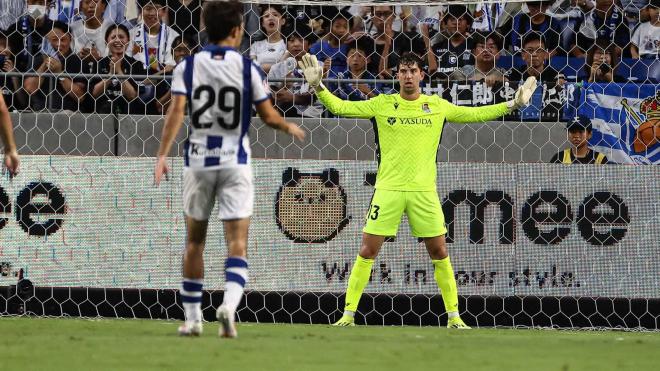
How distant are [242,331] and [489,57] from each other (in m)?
5.10

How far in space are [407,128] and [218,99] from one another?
2955 millimetres

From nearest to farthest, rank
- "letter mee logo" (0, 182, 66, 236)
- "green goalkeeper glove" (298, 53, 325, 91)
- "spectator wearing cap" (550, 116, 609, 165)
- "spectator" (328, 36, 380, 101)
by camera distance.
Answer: "green goalkeeper glove" (298, 53, 325, 91) → "letter mee logo" (0, 182, 66, 236) → "spectator wearing cap" (550, 116, 609, 165) → "spectator" (328, 36, 380, 101)

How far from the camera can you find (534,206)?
32.2ft

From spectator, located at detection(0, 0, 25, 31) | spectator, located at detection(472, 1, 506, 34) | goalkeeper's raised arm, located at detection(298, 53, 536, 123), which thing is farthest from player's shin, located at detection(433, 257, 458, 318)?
spectator, located at detection(0, 0, 25, 31)

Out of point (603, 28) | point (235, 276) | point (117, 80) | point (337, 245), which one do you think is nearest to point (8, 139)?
point (235, 276)

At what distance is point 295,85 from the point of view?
11172mm

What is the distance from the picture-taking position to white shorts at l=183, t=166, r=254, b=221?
626cm

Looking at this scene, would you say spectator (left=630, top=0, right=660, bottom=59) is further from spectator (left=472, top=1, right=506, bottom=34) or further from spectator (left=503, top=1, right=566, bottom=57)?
spectator (left=472, top=1, right=506, bottom=34)

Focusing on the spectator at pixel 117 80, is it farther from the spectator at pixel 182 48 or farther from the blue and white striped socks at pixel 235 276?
the blue and white striped socks at pixel 235 276

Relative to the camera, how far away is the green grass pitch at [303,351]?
4867 millimetres

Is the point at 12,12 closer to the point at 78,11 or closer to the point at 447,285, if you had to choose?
the point at 78,11

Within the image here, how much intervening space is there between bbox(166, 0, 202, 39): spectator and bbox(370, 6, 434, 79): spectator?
1.71 meters

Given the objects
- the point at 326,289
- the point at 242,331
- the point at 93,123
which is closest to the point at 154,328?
the point at 242,331

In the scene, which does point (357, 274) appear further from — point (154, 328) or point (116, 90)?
point (116, 90)
